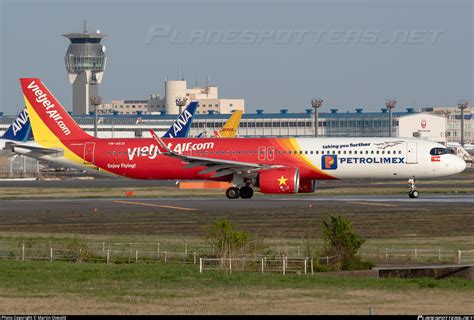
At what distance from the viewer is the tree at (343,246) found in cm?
3697

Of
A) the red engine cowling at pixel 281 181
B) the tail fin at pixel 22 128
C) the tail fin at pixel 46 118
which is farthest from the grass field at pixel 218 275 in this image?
the tail fin at pixel 22 128

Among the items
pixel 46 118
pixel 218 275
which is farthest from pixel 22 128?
pixel 218 275

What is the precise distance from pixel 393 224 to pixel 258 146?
19.6 metres

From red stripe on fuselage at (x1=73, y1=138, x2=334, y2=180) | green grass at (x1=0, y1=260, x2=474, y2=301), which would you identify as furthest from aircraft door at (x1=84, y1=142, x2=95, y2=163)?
green grass at (x1=0, y1=260, x2=474, y2=301)

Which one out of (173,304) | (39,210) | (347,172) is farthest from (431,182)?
(173,304)

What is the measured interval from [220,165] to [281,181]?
4.74 metres

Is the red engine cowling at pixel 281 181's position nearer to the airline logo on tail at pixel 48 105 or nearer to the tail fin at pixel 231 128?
the airline logo on tail at pixel 48 105

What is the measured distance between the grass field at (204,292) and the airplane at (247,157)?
34.1 meters

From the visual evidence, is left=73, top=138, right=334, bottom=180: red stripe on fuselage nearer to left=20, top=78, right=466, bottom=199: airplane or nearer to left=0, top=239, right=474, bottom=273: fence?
left=20, top=78, right=466, bottom=199: airplane

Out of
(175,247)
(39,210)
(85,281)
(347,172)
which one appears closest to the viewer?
(85,281)

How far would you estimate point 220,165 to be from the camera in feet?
234

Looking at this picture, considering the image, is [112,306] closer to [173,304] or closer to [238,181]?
[173,304]

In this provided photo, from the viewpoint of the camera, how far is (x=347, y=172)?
234 feet

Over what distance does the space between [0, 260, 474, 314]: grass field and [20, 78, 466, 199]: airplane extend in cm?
3414
